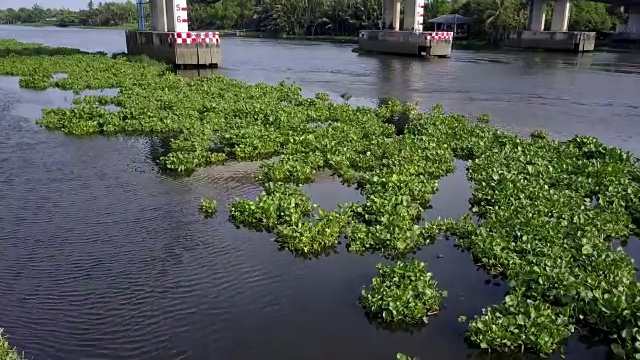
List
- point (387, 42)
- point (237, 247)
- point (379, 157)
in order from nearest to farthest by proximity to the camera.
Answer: point (237, 247), point (379, 157), point (387, 42)

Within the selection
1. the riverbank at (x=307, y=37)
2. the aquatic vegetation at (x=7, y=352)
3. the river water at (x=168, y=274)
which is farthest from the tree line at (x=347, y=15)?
the aquatic vegetation at (x=7, y=352)

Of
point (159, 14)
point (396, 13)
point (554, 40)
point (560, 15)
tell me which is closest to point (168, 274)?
point (159, 14)

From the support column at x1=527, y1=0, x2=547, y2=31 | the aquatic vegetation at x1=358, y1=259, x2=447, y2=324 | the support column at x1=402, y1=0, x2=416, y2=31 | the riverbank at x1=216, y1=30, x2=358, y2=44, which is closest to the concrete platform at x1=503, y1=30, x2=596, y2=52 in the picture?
the support column at x1=527, y1=0, x2=547, y2=31

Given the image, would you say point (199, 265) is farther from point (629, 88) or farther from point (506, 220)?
point (629, 88)

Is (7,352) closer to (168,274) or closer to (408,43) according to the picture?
(168,274)

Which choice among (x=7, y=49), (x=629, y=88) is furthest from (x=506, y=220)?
(x=7, y=49)

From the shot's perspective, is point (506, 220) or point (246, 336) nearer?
point (246, 336)

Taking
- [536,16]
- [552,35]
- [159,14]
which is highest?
[536,16]
